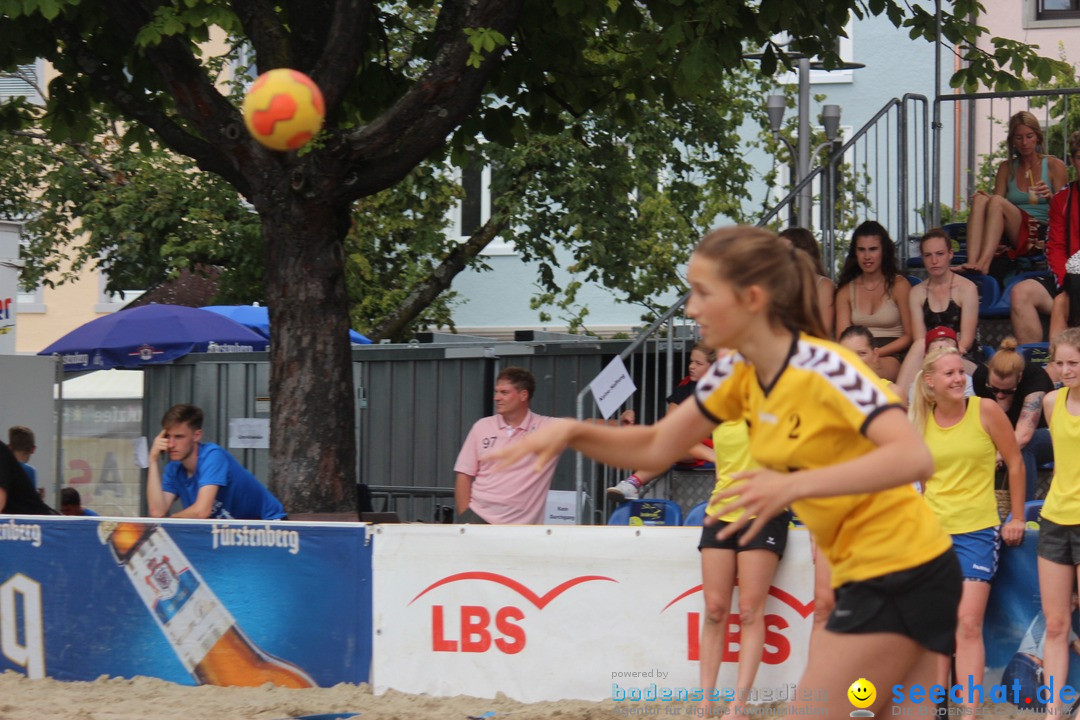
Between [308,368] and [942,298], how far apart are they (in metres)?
4.25

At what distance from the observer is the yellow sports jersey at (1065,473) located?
6.21m

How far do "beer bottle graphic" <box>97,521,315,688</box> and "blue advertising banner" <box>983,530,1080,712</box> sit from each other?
3611 millimetres

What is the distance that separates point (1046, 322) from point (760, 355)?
23.5ft

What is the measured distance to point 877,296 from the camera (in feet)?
30.0

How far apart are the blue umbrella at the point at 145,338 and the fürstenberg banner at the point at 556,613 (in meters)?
7.00

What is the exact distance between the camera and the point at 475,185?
995 inches

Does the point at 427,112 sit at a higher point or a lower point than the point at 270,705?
higher

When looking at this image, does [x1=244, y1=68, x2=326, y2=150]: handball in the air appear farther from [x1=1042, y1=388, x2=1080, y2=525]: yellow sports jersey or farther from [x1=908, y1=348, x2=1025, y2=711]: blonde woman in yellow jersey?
[x1=1042, y1=388, x2=1080, y2=525]: yellow sports jersey

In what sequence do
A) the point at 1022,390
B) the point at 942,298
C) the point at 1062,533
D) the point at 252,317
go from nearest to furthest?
the point at 1062,533 → the point at 1022,390 → the point at 942,298 → the point at 252,317

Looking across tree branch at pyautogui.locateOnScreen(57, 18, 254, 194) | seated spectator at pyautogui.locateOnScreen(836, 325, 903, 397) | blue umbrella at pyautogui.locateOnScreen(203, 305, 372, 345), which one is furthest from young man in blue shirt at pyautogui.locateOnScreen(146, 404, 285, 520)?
blue umbrella at pyautogui.locateOnScreen(203, 305, 372, 345)

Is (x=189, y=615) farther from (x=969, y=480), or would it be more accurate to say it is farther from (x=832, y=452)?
(x=832, y=452)

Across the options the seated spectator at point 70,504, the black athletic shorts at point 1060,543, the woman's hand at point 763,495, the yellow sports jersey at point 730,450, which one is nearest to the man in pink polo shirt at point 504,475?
the yellow sports jersey at point 730,450

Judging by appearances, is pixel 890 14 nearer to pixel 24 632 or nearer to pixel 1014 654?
pixel 1014 654

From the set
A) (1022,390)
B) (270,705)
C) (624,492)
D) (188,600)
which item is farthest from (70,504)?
(1022,390)
